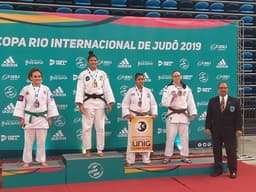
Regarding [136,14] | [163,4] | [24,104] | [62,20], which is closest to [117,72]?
[62,20]

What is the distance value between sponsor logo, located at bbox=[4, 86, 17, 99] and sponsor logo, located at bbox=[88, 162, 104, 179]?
1.80m

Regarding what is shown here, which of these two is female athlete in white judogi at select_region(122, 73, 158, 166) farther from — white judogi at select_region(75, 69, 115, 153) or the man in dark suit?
the man in dark suit

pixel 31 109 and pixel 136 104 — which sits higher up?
pixel 136 104

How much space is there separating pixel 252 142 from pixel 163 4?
4307mm

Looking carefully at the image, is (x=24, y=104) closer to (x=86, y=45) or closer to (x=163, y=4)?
(x=86, y=45)

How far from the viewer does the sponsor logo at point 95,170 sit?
18.5 feet

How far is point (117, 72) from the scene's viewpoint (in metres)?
6.89

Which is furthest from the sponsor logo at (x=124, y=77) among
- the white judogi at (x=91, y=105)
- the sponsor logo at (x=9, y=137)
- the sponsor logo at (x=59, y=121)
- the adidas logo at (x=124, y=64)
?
the sponsor logo at (x=9, y=137)

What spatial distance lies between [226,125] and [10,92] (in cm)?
343

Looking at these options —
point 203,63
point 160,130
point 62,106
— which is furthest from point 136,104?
point 203,63

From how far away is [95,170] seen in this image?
5.68 m

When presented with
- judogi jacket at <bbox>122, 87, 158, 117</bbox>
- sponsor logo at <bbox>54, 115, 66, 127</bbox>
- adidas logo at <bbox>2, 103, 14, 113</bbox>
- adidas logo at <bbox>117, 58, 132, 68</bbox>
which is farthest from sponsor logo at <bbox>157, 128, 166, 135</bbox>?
adidas logo at <bbox>2, 103, 14, 113</bbox>

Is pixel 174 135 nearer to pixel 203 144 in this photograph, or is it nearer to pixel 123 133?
pixel 123 133

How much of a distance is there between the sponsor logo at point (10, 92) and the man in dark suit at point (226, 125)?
10.3 ft
